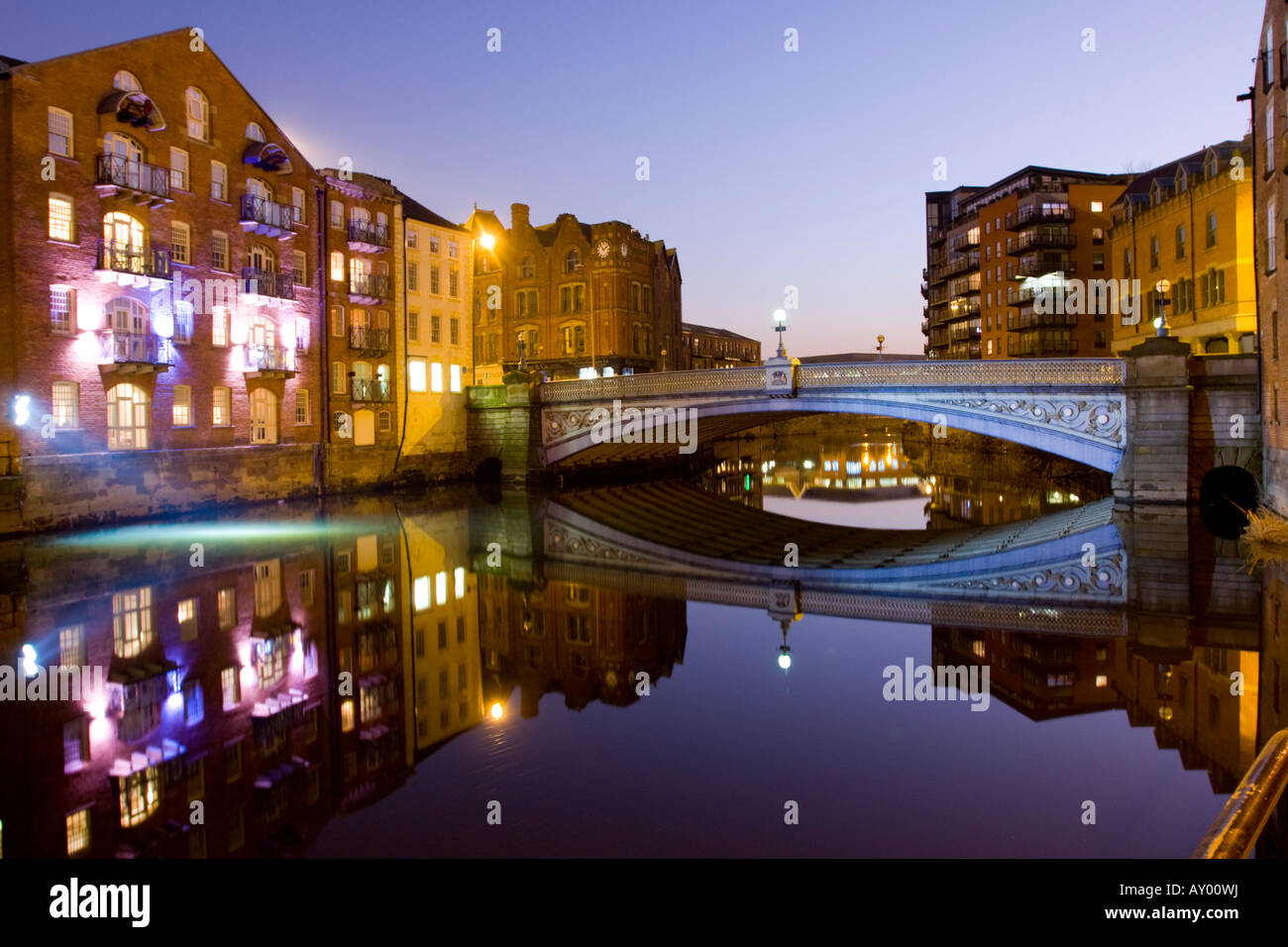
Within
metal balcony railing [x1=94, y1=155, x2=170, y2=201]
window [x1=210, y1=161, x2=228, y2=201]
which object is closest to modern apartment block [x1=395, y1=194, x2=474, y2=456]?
window [x1=210, y1=161, x2=228, y2=201]

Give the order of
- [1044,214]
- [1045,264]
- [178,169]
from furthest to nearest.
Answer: [1045,264]
[1044,214]
[178,169]

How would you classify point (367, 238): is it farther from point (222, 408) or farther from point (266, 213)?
point (222, 408)

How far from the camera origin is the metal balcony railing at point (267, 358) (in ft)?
108

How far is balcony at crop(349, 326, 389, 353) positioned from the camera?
3834cm

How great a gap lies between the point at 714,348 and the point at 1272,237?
82710mm

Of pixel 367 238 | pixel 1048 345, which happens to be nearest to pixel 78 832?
pixel 367 238

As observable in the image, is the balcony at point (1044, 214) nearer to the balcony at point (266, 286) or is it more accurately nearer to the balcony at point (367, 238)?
the balcony at point (367, 238)

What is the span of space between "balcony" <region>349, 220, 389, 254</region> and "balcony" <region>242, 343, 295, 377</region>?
677 cm

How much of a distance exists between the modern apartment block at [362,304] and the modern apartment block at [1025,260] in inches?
1453

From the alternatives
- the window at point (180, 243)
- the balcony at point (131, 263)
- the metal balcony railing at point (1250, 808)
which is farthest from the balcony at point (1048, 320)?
the metal balcony railing at point (1250, 808)

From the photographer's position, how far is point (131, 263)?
27625 mm

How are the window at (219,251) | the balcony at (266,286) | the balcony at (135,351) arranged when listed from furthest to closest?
the balcony at (266,286) → the window at (219,251) → the balcony at (135,351)
